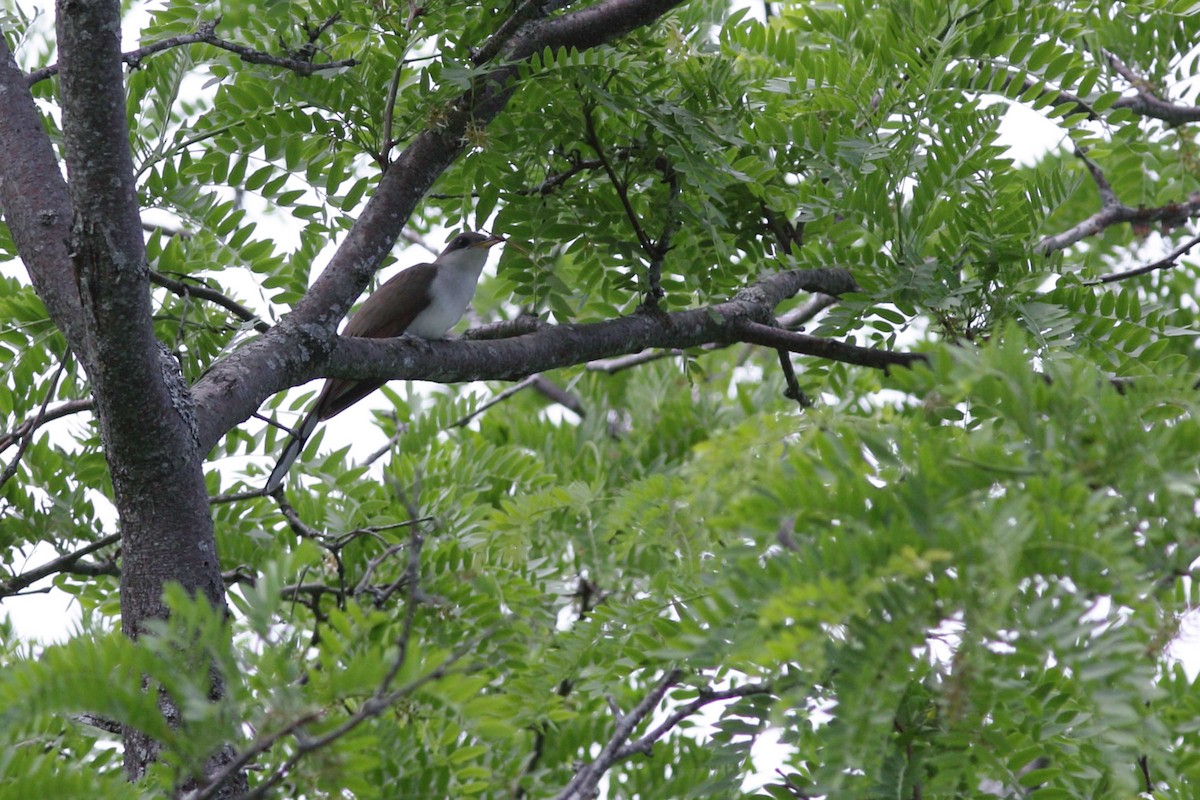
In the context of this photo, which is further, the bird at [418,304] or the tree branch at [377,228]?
the bird at [418,304]

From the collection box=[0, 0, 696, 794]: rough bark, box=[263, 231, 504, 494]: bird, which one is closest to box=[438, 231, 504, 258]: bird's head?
box=[263, 231, 504, 494]: bird

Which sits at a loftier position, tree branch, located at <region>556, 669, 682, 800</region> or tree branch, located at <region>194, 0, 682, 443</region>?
tree branch, located at <region>194, 0, 682, 443</region>

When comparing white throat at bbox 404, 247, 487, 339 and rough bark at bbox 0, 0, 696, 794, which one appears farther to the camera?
white throat at bbox 404, 247, 487, 339

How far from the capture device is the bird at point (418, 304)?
17.1 feet

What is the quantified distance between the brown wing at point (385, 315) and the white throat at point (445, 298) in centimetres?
4

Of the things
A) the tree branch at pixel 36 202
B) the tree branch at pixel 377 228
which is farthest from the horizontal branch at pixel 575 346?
the tree branch at pixel 36 202

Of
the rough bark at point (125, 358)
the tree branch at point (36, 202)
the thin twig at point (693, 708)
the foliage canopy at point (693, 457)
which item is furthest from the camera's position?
the tree branch at point (36, 202)

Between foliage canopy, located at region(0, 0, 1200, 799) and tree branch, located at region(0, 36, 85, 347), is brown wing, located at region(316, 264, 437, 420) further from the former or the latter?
tree branch, located at region(0, 36, 85, 347)

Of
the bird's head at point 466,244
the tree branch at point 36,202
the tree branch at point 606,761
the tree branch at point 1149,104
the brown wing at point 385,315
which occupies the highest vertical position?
the tree branch at point 1149,104

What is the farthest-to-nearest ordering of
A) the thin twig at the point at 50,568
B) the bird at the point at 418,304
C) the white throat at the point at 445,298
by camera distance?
the white throat at the point at 445,298 → the bird at the point at 418,304 → the thin twig at the point at 50,568

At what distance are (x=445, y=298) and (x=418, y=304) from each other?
0.44 ft

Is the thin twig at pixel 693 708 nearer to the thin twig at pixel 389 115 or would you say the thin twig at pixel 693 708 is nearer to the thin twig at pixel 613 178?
the thin twig at pixel 613 178

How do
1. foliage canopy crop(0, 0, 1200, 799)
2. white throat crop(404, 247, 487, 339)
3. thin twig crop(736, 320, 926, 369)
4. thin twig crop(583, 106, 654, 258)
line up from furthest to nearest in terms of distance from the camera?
white throat crop(404, 247, 487, 339)
thin twig crop(736, 320, 926, 369)
thin twig crop(583, 106, 654, 258)
foliage canopy crop(0, 0, 1200, 799)

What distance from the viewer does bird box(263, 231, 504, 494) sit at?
5.22 m
